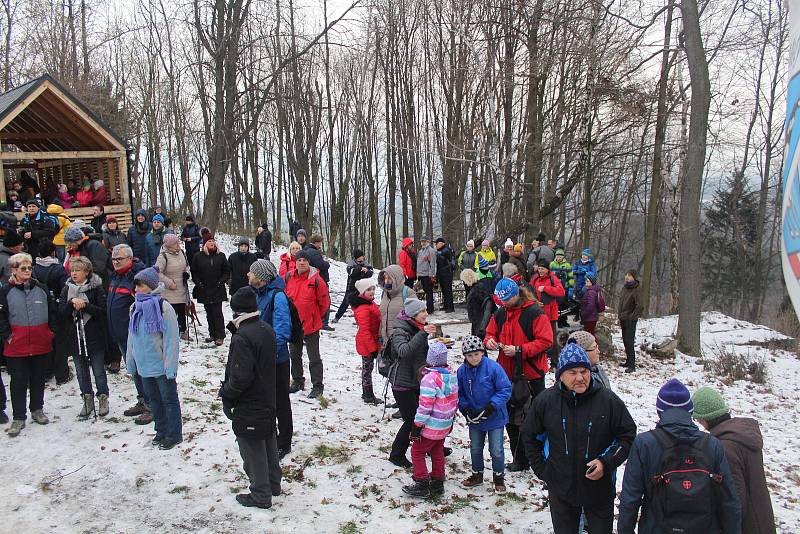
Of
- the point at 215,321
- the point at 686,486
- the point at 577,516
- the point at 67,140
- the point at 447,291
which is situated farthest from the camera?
the point at 67,140

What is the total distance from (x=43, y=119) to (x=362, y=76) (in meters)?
18.5

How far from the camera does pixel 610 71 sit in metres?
13.6

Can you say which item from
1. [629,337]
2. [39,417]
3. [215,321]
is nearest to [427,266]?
[629,337]

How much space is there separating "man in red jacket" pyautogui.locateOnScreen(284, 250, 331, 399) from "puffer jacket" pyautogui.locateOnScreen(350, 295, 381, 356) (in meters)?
0.63

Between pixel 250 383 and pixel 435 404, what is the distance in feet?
5.39

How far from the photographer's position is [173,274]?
8484 mm

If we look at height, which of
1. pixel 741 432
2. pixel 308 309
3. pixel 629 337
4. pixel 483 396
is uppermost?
pixel 308 309

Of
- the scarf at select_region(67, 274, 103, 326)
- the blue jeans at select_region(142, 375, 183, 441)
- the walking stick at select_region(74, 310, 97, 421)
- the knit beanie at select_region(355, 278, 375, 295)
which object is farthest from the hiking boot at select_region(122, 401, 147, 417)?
the knit beanie at select_region(355, 278, 375, 295)

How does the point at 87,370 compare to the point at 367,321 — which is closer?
the point at 87,370

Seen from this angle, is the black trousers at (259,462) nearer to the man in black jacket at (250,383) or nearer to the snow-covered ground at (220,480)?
the man in black jacket at (250,383)

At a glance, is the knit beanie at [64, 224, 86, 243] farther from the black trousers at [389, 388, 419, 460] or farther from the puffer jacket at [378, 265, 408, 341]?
the black trousers at [389, 388, 419, 460]

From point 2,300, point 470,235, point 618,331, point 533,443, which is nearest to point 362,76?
point 470,235

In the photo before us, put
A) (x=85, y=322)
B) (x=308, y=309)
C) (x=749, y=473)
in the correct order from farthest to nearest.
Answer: (x=308, y=309) → (x=85, y=322) → (x=749, y=473)

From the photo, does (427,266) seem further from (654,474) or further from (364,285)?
(654,474)
